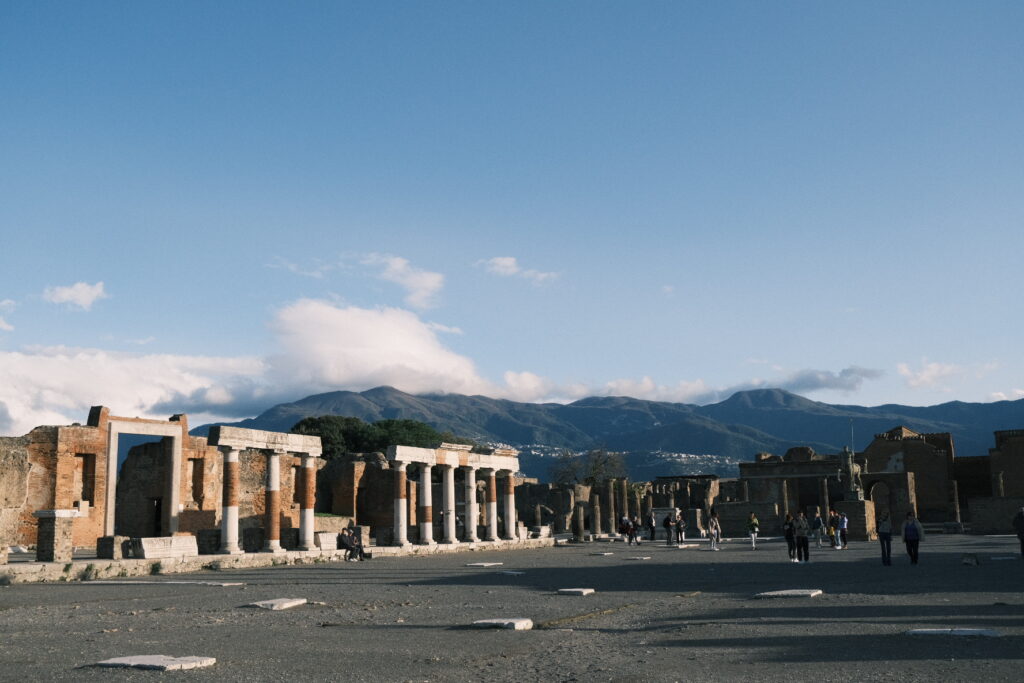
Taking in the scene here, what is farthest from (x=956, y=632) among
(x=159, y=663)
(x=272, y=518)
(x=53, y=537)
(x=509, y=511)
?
(x=509, y=511)

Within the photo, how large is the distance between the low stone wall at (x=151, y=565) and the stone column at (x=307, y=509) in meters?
0.88

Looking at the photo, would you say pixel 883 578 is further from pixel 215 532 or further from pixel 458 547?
pixel 458 547

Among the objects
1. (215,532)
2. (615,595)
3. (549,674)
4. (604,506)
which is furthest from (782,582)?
(604,506)

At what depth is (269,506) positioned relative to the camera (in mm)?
30422

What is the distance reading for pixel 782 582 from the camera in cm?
1819

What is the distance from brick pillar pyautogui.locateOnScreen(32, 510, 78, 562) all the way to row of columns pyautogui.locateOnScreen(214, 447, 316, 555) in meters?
5.39

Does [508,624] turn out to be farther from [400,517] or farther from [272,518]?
[400,517]

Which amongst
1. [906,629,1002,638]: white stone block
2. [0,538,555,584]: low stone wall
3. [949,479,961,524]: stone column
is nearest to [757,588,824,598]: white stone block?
[906,629,1002,638]: white stone block

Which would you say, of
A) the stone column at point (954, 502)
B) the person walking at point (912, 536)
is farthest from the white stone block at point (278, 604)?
the stone column at point (954, 502)

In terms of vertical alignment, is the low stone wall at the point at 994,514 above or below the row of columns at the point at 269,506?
below

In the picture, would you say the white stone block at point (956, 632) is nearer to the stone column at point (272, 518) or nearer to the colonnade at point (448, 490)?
the stone column at point (272, 518)

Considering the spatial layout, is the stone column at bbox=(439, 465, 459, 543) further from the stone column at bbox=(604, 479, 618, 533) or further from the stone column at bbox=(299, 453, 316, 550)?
the stone column at bbox=(604, 479, 618, 533)

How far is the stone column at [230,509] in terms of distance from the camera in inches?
1112

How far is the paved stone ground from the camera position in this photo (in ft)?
26.9
